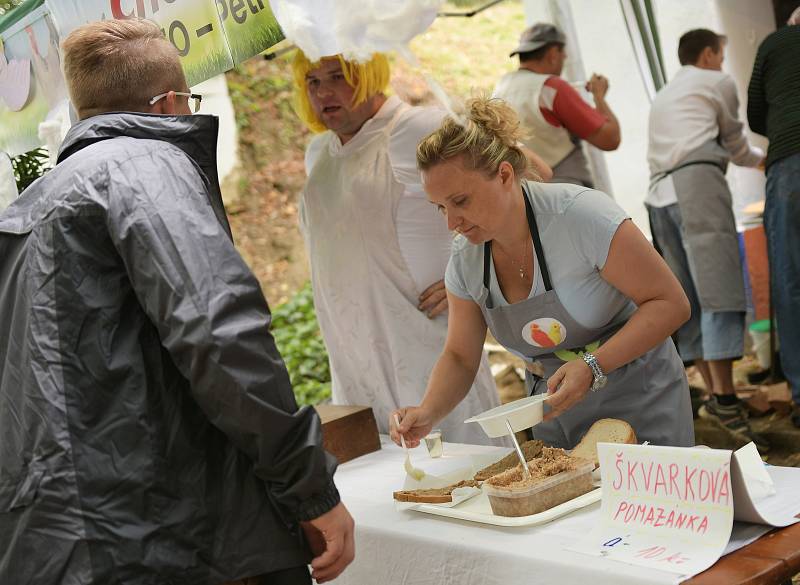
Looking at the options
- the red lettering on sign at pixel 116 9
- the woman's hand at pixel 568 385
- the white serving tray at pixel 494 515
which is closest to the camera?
the white serving tray at pixel 494 515

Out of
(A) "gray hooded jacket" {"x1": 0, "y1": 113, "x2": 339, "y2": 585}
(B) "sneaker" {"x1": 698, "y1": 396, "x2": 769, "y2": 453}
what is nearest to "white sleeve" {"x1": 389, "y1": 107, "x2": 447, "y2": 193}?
(A) "gray hooded jacket" {"x1": 0, "y1": 113, "x2": 339, "y2": 585}

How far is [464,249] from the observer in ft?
7.68

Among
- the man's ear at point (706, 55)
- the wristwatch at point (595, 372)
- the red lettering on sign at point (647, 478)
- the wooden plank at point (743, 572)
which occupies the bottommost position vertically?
the wooden plank at point (743, 572)

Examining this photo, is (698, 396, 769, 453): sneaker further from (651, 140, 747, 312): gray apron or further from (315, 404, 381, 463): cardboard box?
(315, 404, 381, 463): cardboard box

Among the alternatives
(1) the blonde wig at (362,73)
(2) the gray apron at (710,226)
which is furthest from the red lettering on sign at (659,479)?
(2) the gray apron at (710,226)

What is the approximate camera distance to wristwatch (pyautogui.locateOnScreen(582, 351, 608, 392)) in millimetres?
2023

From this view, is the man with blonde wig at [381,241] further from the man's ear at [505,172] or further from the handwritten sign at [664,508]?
the handwritten sign at [664,508]

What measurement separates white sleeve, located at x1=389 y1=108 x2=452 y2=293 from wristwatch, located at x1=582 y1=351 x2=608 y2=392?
1.04 meters

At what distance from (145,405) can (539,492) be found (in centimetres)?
75

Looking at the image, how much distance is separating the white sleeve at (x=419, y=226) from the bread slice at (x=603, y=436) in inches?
41.8

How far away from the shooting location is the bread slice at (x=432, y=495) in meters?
1.98

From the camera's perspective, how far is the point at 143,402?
1.46m

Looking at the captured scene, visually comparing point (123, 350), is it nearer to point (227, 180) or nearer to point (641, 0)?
point (641, 0)

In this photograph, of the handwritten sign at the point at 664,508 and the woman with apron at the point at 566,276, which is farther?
the woman with apron at the point at 566,276
